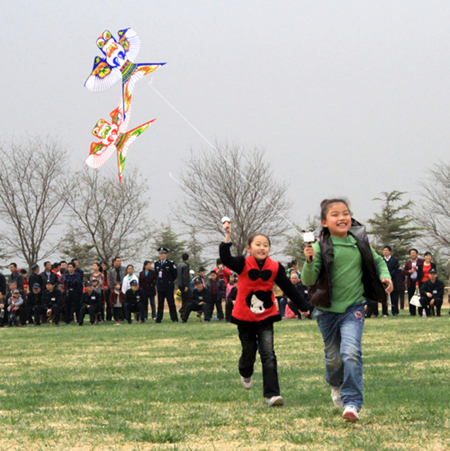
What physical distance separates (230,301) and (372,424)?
1314cm

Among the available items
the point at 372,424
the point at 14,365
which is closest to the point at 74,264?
the point at 14,365

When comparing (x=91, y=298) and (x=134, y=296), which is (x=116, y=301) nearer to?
(x=134, y=296)

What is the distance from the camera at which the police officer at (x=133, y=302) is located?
20234 millimetres

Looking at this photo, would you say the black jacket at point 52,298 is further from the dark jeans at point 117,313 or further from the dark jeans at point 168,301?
the dark jeans at point 168,301

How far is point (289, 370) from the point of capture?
813cm

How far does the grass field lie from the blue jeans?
0.73ft

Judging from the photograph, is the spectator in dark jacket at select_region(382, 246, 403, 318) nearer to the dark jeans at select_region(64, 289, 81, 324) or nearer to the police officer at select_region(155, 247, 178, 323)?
the police officer at select_region(155, 247, 178, 323)

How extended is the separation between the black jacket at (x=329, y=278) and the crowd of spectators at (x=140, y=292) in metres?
13.8

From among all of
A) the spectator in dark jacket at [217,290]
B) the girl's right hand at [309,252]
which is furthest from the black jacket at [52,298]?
the girl's right hand at [309,252]

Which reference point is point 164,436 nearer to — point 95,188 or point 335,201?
point 335,201

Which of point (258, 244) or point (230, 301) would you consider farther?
point (230, 301)

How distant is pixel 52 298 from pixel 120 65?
8592 mm

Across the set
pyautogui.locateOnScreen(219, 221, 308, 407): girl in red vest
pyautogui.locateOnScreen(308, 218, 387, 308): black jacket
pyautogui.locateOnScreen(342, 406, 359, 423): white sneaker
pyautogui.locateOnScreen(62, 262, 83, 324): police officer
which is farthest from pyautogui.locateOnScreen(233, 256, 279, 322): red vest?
pyautogui.locateOnScreen(62, 262, 83, 324): police officer

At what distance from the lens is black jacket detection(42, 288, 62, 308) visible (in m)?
20.5
